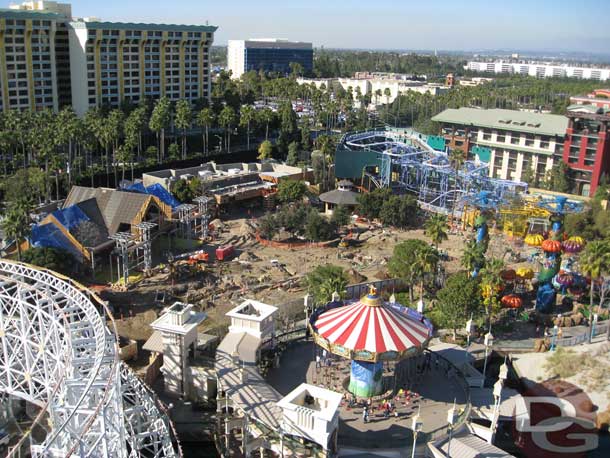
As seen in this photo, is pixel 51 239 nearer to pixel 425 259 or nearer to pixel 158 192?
pixel 158 192

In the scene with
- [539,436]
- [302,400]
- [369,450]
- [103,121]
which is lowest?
[539,436]

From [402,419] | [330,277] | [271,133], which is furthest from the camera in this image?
[271,133]

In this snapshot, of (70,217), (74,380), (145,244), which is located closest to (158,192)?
(145,244)

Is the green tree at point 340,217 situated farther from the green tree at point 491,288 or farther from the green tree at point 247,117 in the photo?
the green tree at point 247,117

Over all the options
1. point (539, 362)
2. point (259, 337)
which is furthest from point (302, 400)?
point (539, 362)

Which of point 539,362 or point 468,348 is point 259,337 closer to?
point 468,348

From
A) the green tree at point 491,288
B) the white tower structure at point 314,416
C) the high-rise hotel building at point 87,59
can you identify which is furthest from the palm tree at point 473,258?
the high-rise hotel building at point 87,59
